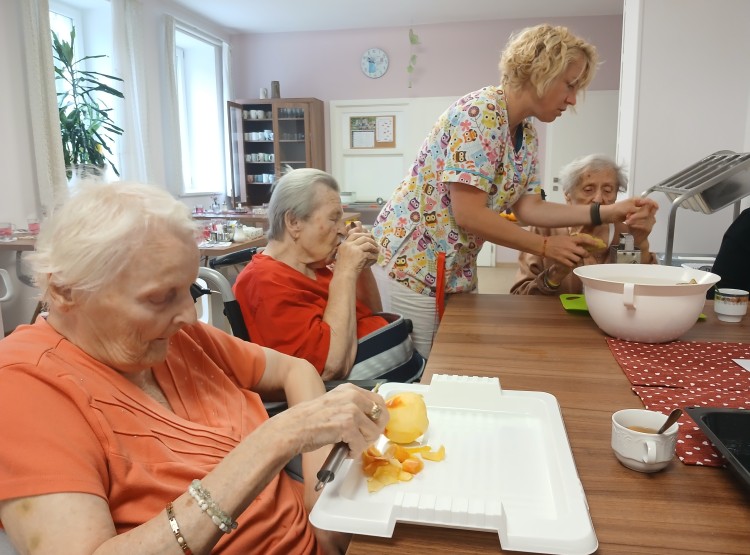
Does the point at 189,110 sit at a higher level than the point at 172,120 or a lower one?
higher

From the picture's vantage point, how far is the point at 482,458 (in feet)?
2.65

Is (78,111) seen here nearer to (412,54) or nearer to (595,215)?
(412,54)

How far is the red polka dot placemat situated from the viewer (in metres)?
0.85

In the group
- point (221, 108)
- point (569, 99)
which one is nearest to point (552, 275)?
point (569, 99)

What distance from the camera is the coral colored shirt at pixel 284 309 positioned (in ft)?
4.83

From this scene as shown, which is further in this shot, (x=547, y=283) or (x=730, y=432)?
(x=547, y=283)

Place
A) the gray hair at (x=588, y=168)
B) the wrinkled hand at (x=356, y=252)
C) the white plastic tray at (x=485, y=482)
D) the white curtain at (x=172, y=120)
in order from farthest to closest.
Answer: the white curtain at (x=172, y=120) < the gray hair at (x=588, y=168) < the wrinkled hand at (x=356, y=252) < the white plastic tray at (x=485, y=482)

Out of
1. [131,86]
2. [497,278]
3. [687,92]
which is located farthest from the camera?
[497,278]

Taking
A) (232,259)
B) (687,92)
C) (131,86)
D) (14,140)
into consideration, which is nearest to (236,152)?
(131,86)

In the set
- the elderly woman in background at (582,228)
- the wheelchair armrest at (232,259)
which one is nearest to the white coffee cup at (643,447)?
the wheelchair armrest at (232,259)

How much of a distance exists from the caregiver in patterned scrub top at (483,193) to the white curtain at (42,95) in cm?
326

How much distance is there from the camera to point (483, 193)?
1.67 metres

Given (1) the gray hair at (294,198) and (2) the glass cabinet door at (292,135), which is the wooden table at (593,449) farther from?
(2) the glass cabinet door at (292,135)

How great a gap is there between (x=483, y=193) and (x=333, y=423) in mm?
1074
